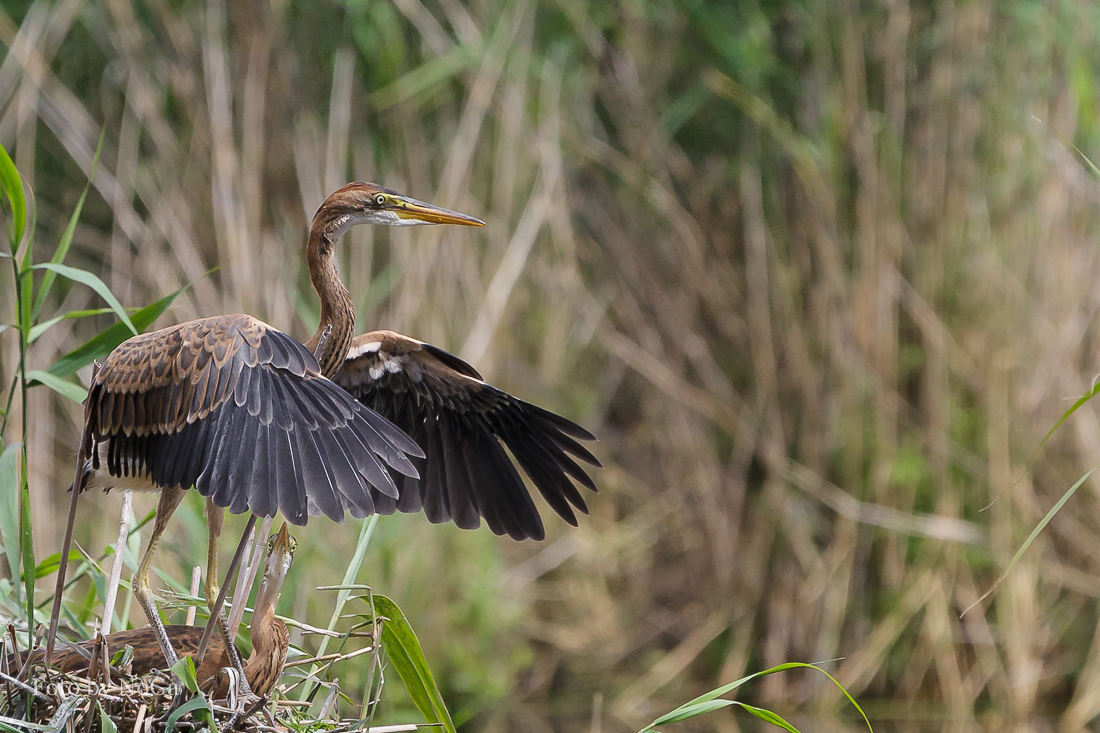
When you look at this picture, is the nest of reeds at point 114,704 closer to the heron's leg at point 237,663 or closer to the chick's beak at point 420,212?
the heron's leg at point 237,663

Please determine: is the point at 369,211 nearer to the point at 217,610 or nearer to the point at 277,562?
the point at 277,562

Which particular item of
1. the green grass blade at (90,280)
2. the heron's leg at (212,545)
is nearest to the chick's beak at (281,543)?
the heron's leg at (212,545)

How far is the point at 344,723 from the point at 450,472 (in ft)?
2.15

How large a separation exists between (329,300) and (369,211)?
17cm

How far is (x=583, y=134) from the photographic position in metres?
4.75

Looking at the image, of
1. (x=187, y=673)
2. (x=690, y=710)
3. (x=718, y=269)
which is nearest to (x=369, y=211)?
(x=187, y=673)

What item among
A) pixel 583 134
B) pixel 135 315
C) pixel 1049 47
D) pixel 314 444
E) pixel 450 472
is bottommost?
pixel 450 472

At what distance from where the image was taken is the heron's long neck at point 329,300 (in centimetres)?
199

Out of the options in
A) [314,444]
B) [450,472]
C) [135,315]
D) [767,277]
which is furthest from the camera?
[767,277]

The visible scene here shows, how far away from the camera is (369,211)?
2021 mm

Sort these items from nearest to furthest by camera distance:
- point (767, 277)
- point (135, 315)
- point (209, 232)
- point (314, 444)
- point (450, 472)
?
point (314, 444), point (135, 315), point (450, 472), point (209, 232), point (767, 277)

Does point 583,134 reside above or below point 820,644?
above

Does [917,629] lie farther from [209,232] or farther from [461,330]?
[209,232]

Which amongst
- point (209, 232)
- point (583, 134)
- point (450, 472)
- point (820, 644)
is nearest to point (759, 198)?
point (583, 134)
